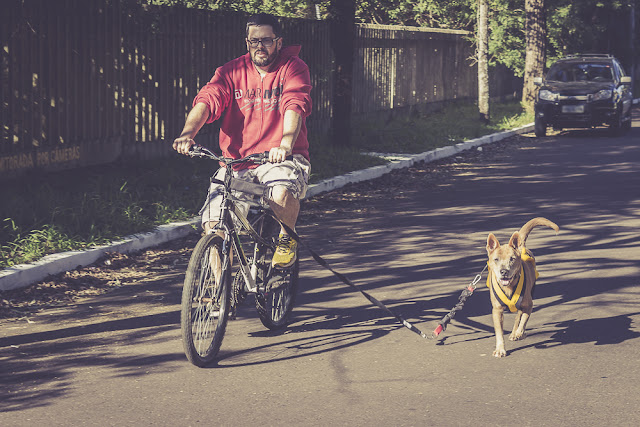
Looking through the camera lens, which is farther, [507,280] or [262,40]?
[262,40]

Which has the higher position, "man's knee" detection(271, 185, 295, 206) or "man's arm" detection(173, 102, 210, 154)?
"man's arm" detection(173, 102, 210, 154)

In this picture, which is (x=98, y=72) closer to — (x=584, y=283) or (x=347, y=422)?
(x=584, y=283)

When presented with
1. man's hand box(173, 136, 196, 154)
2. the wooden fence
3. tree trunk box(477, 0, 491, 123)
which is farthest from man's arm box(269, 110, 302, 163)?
tree trunk box(477, 0, 491, 123)

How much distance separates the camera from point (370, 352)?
571 cm

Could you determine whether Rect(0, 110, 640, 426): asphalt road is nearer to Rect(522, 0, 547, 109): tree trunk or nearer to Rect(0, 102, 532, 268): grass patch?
Rect(0, 102, 532, 268): grass patch

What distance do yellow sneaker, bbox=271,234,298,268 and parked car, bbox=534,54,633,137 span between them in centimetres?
1643

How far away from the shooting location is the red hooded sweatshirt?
5730 mm

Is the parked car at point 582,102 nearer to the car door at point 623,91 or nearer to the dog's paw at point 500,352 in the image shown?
the car door at point 623,91

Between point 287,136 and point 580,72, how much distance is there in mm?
18580

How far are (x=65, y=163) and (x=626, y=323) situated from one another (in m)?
8.02

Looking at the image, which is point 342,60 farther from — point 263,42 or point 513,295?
point 513,295

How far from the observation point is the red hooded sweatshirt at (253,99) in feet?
18.8

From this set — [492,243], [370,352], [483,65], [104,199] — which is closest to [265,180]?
[370,352]

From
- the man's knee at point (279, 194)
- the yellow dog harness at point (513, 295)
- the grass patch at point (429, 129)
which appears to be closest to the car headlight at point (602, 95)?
the grass patch at point (429, 129)
